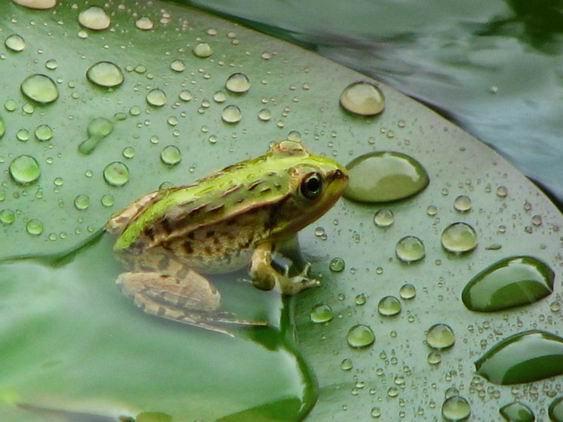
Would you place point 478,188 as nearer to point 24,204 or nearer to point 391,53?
point 391,53

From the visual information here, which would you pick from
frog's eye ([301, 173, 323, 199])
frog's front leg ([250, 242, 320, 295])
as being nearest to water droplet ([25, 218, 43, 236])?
frog's front leg ([250, 242, 320, 295])

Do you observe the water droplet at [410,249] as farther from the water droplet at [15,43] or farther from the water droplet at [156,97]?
the water droplet at [15,43]

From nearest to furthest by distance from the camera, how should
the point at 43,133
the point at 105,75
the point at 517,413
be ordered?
1. the point at 517,413
2. the point at 43,133
3. the point at 105,75

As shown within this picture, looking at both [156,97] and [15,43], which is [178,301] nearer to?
[156,97]

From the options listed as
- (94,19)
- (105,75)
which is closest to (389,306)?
(105,75)

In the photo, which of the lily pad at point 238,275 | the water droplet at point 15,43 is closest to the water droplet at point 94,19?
the lily pad at point 238,275

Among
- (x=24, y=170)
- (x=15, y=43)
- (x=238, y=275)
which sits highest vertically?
(x=15, y=43)

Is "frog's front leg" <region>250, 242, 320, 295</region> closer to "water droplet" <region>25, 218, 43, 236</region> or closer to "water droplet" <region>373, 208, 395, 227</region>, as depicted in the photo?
"water droplet" <region>373, 208, 395, 227</region>

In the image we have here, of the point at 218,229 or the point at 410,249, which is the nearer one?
the point at 410,249
